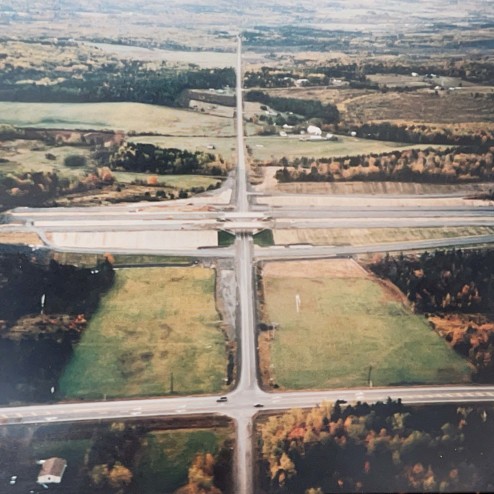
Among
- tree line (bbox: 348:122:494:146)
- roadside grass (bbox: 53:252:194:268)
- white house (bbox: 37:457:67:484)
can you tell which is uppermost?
tree line (bbox: 348:122:494:146)

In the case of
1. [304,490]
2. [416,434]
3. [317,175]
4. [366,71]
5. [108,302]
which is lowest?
[304,490]

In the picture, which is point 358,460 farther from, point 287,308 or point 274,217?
point 274,217

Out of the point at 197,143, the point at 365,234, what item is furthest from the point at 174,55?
the point at 365,234

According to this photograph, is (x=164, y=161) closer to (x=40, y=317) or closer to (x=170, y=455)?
(x=40, y=317)

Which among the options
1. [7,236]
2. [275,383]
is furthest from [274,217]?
[7,236]

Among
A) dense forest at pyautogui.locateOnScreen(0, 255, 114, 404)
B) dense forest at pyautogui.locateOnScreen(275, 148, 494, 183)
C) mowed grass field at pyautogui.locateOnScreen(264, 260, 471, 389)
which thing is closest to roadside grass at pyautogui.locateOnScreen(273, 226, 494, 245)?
mowed grass field at pyautogui.locateOnScreen(264, 260, 471, 389)

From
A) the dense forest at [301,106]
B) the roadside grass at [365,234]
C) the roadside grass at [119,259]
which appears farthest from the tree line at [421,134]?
the roadside grass at [119,259]

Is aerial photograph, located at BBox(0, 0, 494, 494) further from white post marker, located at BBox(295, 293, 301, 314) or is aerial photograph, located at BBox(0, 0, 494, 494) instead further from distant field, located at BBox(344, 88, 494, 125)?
distant field, located at BBox(344, 88, 494, 125)
